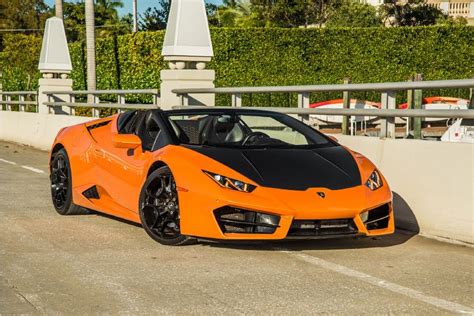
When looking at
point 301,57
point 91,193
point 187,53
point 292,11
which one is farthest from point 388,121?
point 292,11

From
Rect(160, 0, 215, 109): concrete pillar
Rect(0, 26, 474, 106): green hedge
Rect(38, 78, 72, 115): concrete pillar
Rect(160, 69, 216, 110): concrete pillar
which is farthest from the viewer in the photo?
Rect(0, 26, 474, 106): green hedge

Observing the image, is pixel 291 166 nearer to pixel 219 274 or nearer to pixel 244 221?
pixel 244 221

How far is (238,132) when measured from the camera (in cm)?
884

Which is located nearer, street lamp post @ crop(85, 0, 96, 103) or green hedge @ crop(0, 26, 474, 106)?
street lamp post @ crop(85, 0, 96, 103)

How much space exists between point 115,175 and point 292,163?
1.86 meters

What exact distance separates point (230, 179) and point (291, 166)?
1.99 feet

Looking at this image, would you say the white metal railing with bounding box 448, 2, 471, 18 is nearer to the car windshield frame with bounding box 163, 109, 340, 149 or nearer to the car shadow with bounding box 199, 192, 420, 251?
the car shadow with bounding box 199, 192, 420, 251

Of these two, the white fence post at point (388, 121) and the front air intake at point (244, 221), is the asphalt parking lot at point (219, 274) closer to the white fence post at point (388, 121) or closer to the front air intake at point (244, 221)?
the front air intake at point (244, 221)

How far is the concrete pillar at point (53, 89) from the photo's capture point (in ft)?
77.6

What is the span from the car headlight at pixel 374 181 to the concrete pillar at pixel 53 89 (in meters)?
15.1

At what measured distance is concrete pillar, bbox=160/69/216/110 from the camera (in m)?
15.5

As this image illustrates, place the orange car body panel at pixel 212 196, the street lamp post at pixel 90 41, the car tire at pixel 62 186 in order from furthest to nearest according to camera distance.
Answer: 1. the street lamp post at pixel 90 41
2. the car tire at pixel 62 186
3. the orange car body panel at pixel 212 196

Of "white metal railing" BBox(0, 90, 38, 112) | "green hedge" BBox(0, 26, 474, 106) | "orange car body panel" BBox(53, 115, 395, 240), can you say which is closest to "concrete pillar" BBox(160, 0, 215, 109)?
"orange car body panel" BBox(53, 115, 395, 240)

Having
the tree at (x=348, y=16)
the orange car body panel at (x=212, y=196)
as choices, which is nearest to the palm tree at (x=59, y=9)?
the tree at (x=348, y=16)
